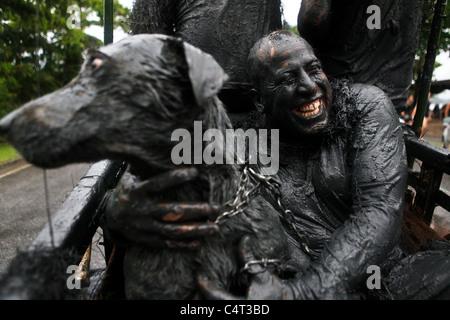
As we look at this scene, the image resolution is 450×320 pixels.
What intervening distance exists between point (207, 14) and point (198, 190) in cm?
160

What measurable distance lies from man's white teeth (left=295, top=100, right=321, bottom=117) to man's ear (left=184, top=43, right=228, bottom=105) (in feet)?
3.06

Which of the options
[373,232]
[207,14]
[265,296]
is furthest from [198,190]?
[207,14]

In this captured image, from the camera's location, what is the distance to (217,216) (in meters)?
1.46

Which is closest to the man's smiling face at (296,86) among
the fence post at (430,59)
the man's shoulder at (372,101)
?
the man's shoulder at (372,101)

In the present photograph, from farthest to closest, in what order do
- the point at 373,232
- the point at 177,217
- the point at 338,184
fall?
the point at 338,184
the point at 373,232
the point at 177,217

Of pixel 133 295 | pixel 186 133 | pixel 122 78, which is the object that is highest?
pixel 122 78

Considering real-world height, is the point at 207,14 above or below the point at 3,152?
above

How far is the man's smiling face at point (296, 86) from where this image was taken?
6.73 feet

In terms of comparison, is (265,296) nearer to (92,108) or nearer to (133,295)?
(133,295)

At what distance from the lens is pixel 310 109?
2.10 m

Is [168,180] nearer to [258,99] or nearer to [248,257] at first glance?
[248,257]

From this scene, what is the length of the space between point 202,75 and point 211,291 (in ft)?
2.70

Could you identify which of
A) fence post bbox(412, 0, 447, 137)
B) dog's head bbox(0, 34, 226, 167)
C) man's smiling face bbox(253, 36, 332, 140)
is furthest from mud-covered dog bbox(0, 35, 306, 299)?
fence post bbox(412, 0, 447, 137)

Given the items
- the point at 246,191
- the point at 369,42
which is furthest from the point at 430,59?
the point at 246,191
